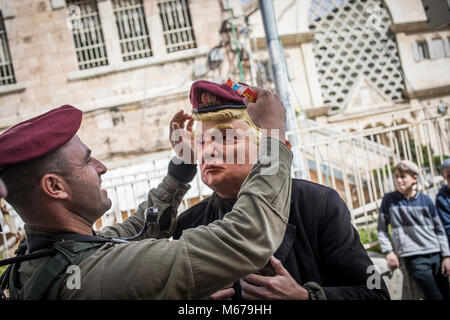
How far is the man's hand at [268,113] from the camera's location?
1231 millimetres

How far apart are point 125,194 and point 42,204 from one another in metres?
3.63

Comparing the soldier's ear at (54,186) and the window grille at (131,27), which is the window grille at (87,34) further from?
the soldier's ear at (54,186)

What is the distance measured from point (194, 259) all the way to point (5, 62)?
32.5ft

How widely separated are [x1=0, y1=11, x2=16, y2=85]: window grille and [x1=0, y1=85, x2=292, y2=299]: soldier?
918 centimetres

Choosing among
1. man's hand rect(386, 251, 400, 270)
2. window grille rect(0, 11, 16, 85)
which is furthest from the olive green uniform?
window grille rect(0, 11, 16, 85)

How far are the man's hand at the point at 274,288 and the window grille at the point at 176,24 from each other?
28.6 ft

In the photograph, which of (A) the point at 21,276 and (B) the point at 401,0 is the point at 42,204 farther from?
(B) the point at 401,0

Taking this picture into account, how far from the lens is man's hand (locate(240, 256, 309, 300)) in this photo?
1.27m

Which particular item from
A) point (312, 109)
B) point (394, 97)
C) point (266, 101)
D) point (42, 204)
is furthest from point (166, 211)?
point (394, 97)

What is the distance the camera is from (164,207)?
71.3 inches

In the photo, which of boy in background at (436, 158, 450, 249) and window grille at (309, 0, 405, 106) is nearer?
boy in background at (436, 158, 450, 249)

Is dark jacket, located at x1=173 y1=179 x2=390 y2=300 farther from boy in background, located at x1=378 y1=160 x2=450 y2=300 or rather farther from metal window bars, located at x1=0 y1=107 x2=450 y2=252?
metal window bars, located at x1=0 y1=107 x2=450 y2=252

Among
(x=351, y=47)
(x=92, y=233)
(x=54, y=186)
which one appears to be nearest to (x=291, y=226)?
(x=92, y=233)

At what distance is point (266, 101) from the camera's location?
127cm
